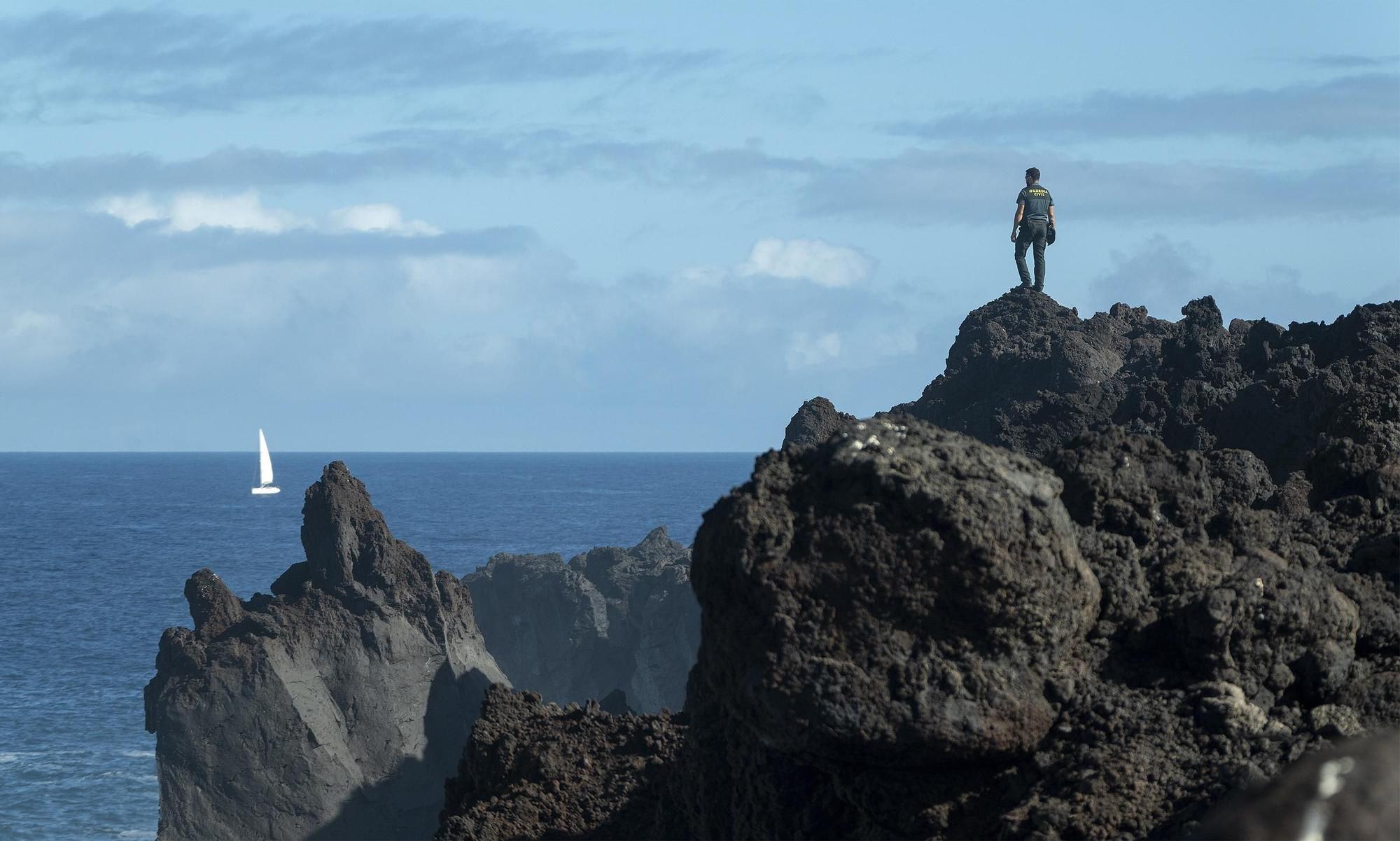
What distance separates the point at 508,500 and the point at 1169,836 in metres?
135

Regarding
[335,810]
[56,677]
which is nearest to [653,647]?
[335,810]

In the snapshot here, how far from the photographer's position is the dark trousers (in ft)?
82.9

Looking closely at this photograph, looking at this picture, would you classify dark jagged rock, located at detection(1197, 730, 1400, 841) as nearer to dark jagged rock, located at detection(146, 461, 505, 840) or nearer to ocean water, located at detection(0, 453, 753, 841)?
ocean water, located at detection(0, 453, 753, 841)

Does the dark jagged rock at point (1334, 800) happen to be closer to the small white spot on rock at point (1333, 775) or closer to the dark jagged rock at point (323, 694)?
the small white spot on rock at point (1333, 775)

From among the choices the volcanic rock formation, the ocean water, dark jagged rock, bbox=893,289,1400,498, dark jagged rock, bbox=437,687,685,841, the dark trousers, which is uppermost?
the dark trousers

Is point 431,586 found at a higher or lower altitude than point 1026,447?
lower

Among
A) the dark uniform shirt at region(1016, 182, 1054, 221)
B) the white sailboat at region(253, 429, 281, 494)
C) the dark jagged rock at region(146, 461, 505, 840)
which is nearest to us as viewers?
the dark uniform shirt at region(1016, 182, 1054, 221)

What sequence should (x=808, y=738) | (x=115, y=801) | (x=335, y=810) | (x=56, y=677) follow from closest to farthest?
1. (x=808, y=738)
2. (x=335, y=810)
3. (x=115, y=801)
4. (x=56, y=677)

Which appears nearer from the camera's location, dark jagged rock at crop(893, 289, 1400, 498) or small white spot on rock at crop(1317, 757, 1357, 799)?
small white spot on rock at crop(1317, 757, 1357, 799)

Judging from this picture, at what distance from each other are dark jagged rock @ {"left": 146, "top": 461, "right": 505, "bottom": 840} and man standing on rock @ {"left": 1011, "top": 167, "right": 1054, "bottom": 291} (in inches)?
507

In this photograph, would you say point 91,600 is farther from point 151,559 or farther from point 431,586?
point 431,586

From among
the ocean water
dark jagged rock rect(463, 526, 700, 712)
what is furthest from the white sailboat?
dark jagged rock rect(463, 526, 700, 712)

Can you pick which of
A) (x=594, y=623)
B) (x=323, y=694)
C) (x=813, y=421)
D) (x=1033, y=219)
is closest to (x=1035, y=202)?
(x=1033, y=219)

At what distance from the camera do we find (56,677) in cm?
5394
